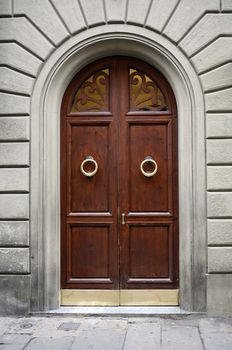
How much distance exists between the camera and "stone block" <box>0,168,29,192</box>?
6.69 meters

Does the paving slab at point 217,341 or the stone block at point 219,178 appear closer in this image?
the paving slab at point 217,341

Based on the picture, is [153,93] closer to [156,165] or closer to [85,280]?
[156,165]

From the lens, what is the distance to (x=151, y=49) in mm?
6762

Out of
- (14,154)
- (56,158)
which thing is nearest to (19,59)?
(14,154)

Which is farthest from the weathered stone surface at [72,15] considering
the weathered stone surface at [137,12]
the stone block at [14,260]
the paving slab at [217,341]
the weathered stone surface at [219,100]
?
the paving slab at [217,341]

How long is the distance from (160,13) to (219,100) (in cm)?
156

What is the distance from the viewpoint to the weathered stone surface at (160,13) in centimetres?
664

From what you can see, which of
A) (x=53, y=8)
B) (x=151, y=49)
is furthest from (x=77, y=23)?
(x=151, y=49)

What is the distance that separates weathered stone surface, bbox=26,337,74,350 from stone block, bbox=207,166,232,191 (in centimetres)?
291

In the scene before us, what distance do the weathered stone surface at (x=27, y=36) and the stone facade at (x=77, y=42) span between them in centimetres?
1

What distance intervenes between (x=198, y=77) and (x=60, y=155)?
241 centimetres

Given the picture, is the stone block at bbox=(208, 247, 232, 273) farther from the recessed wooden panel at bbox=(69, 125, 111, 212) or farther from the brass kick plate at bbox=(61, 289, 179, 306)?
the recessed wooden panel at bbox=(69, 125, 111, 212)

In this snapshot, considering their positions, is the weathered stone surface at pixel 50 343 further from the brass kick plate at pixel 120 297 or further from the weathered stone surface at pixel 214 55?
the weathered stone surface at pixel 214 55

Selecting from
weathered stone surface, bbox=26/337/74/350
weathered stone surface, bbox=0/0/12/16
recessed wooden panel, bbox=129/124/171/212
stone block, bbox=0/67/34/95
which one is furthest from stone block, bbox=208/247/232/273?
weathered stone surface, bbox=0/0/12/16
